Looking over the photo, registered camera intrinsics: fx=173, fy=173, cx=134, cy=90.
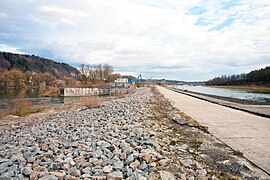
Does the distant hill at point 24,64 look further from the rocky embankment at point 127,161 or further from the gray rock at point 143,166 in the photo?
the gray rock at point 143,166

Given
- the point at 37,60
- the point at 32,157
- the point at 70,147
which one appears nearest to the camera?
the point at 32,157

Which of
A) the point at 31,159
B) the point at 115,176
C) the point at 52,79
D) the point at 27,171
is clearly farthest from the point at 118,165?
the point at 52,79

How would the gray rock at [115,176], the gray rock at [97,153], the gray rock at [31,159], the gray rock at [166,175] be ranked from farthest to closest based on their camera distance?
the gray rock at [97,153] < the gray rock at [31,159] < the gray rock at [166,175] < the gray rock at [115,176]

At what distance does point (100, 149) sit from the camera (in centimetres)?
382

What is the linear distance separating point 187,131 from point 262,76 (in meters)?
95.3

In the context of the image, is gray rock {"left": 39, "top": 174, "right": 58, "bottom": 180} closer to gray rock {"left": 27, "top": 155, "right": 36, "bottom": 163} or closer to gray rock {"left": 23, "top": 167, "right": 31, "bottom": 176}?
gray rock {"left": 23, "top": 167, "right": 31, "bottom": 176}

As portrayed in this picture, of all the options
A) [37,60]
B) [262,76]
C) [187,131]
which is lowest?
[187,131]

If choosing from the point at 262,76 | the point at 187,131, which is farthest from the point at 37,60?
the point at 187,131

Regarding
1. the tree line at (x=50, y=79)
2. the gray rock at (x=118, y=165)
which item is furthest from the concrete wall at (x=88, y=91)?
the gray rock at (x=118, y=165)

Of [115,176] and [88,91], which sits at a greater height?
[115,176]

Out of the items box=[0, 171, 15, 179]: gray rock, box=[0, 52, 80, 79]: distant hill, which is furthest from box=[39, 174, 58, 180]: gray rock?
box=[0, 52, 80, 79]: distant hill

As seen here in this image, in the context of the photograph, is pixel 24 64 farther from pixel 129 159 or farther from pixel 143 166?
pixel 143 166

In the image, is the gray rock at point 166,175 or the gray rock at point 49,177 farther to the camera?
the gray rock at point 166,175

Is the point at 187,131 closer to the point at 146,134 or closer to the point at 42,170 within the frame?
the point at 146,134
